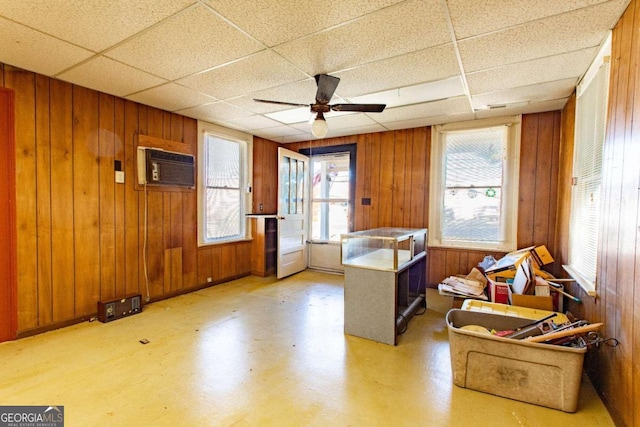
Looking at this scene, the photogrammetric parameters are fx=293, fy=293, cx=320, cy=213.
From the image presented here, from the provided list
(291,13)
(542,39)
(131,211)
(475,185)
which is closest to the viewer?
(291,13)

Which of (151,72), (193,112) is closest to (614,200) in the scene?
(151,72)

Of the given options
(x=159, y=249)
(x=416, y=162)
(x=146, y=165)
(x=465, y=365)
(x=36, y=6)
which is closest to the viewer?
(x=36, y=6)

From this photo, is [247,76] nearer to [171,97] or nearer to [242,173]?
[171,97]

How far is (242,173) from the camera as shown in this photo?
5.04 metres

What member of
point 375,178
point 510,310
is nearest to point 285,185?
point 375,178

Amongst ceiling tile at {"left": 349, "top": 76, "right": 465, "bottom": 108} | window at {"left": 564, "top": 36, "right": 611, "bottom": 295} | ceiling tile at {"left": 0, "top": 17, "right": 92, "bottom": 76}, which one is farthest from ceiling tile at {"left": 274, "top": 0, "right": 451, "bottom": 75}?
ceiling tile at {"left": 0, "top": 17, "right": 92, "bottom": 76}

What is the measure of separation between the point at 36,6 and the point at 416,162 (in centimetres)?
431

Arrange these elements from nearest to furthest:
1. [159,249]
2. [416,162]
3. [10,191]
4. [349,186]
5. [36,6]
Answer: [36,6] → [10,191] → [159,249] → [416,162] → [349,186]

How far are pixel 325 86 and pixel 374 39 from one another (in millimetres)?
694

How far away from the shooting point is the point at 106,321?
315cm

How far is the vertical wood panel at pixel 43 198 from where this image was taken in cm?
279

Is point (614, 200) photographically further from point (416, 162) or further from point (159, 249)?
point (159, 249)

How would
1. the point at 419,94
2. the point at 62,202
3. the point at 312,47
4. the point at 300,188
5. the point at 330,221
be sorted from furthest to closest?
the point at 330,221
the point at 300,188
the point at 419,94
the point at 62,202
the point at 312,47

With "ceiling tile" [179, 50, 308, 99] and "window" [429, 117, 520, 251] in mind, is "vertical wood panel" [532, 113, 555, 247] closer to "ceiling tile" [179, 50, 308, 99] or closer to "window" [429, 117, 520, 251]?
"window" [429, 117, 520, 251]
